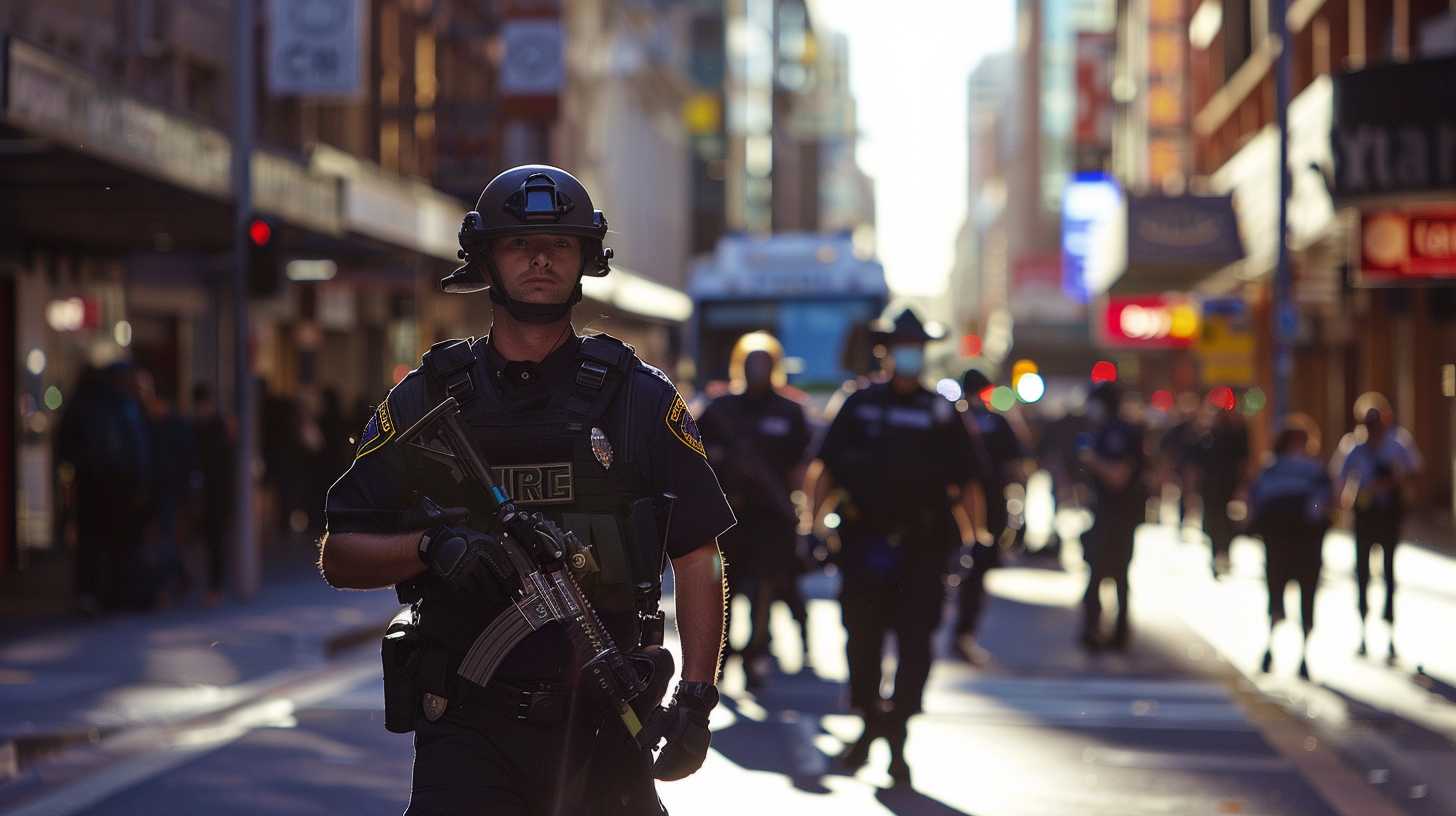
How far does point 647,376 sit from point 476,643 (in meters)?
0.65

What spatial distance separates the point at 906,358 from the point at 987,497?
1.42 metres

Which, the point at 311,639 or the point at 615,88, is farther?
the point at 615,88

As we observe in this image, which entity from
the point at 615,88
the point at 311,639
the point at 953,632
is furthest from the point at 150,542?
the point at 615,88

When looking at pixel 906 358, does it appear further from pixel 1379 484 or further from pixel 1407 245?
pixel 1407 245

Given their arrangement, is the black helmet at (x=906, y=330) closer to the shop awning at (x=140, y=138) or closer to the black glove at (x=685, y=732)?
the black glove at (x=685, y=732)

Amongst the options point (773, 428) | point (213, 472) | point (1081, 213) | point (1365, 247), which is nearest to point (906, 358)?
point (773, 428)

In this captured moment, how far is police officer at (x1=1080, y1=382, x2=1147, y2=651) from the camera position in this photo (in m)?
14.7

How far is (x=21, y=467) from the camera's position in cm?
2338

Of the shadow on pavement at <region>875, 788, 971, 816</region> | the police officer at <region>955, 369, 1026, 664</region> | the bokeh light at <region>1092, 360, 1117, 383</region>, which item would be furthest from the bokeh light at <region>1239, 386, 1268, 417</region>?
the shadow on pavement at <region>875, 788, 971, 816</region>

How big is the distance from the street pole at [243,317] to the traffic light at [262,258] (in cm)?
4

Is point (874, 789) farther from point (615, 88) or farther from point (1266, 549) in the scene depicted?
point (615, 88)

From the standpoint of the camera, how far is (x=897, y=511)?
9.70 meters

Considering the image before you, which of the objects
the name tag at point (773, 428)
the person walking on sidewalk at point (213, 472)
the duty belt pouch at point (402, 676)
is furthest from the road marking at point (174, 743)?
the person walking on sidewalk at point (213, 472)

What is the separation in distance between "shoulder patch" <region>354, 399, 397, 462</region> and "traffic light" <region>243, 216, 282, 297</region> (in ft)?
43.5
